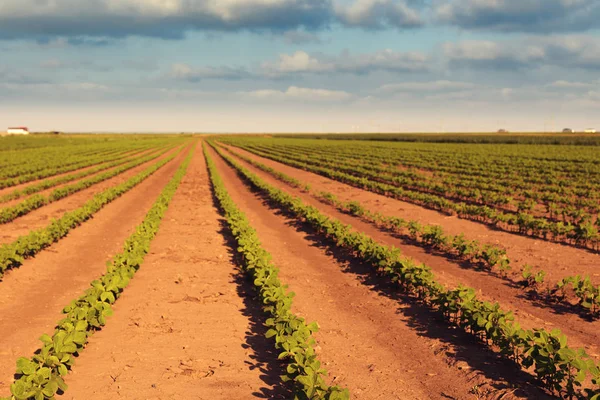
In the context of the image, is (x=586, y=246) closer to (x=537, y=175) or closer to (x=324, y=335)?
(x=324, y=335)

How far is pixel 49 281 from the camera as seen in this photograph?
10445mm

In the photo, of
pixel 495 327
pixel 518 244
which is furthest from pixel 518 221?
pixel 495 327

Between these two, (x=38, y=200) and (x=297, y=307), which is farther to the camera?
(x=38, y=200)

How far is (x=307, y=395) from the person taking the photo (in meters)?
4.91

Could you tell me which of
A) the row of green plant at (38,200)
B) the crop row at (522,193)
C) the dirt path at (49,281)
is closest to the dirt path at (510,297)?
the crop row at (522,193)

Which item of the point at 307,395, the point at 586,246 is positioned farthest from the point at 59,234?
the point at 586,246

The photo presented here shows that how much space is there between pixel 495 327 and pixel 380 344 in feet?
5.98

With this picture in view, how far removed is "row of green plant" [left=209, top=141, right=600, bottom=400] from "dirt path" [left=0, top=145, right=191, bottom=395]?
679 cm

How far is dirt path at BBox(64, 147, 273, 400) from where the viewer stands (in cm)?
602

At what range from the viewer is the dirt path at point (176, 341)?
6016 millimetres

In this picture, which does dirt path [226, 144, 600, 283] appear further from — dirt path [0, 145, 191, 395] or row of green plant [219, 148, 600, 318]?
dirt path [0, 145, 191, 395]

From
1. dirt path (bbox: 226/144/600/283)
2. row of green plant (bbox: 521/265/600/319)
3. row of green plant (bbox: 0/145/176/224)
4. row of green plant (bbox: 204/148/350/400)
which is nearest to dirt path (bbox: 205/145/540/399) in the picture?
row of green plant (bbox: 204/148/350/400)

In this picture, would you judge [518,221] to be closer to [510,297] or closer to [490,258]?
[490,258]

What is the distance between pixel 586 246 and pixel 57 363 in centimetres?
1396
